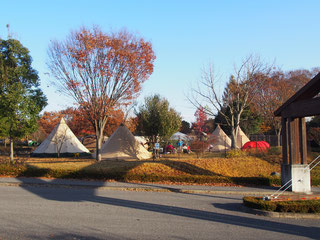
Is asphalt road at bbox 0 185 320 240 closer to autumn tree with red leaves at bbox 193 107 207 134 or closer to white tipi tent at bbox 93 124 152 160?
white tipi tent at bbox 93 124 152 160

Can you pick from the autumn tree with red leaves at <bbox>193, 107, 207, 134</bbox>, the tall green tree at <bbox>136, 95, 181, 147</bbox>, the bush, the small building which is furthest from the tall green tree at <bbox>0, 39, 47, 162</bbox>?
the autumn tree with red leaves at <bbox>193, 107, 207, 134</bbox>

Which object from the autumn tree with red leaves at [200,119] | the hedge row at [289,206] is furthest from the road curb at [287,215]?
the autumn tree with red leaves at [200,119]

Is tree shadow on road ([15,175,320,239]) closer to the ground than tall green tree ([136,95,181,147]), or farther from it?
closer to the ground

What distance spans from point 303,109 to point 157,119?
586 inches

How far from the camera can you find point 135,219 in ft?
29.1

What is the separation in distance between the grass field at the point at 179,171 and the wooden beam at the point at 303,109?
426 centimetres

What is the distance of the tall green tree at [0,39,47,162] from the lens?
21406 mm

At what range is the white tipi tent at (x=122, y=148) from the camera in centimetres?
2618

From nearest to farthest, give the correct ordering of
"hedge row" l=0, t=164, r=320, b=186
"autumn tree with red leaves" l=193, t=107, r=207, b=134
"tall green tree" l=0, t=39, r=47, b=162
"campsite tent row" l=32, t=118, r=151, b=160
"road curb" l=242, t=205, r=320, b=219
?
"road curb" l=242, t=205, r=320, b=219
"hedge row" l=0, t=164, r=320, b=186
"tall green tree" l=0, t=39, r=47, b=162
"campsite tent row" l=32, t=118, r=151, b=160
"autumn tree with red leaves" l=193, t=107, r=207, b=134

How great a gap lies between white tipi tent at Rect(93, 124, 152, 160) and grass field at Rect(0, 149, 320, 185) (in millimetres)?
4927

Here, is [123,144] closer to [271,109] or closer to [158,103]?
[158,103]

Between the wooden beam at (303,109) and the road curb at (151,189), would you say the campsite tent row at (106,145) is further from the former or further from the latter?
the wooden beam at (303,109)

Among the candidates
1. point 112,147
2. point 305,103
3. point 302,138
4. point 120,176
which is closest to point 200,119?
point 112,147

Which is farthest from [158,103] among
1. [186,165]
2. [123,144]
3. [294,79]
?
[294,79]
